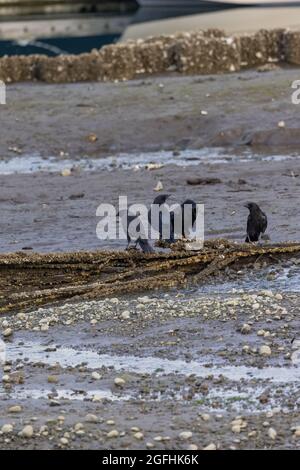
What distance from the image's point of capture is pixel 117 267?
34.6 ft

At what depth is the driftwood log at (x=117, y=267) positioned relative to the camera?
10336 mm

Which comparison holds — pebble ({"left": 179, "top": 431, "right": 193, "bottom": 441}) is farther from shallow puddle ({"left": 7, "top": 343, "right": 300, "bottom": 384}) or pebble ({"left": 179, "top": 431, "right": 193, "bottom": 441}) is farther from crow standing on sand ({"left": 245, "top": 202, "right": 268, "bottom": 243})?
crow standing on sand ({"left": 245, "top": 202, "right": 268, "bottom": 243})

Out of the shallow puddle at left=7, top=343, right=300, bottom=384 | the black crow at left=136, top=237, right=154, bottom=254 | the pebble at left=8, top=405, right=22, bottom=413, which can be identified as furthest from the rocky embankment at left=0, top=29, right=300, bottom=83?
the pebble at left=8, top=405, right=22, bottom=413

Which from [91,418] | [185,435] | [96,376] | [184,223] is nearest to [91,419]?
[91,418]

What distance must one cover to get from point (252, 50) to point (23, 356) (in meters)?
15.2

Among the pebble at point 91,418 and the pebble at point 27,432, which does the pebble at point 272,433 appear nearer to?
the pebble at point 91,418

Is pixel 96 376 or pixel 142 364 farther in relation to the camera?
pixel 142 364

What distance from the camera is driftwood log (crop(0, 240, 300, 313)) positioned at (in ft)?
33.9

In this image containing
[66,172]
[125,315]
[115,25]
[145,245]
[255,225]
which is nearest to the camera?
[125,315]

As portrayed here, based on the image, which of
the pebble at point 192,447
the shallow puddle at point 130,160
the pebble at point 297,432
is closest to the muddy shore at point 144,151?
the shallow puddle at point 130,160

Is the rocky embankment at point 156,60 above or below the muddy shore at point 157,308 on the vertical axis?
above

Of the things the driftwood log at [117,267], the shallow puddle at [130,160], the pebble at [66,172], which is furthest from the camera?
the shallow puddle at [130,160]

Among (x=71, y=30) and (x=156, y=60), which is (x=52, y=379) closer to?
(x=156, y=60)

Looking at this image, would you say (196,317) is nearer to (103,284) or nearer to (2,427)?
(103,284)
